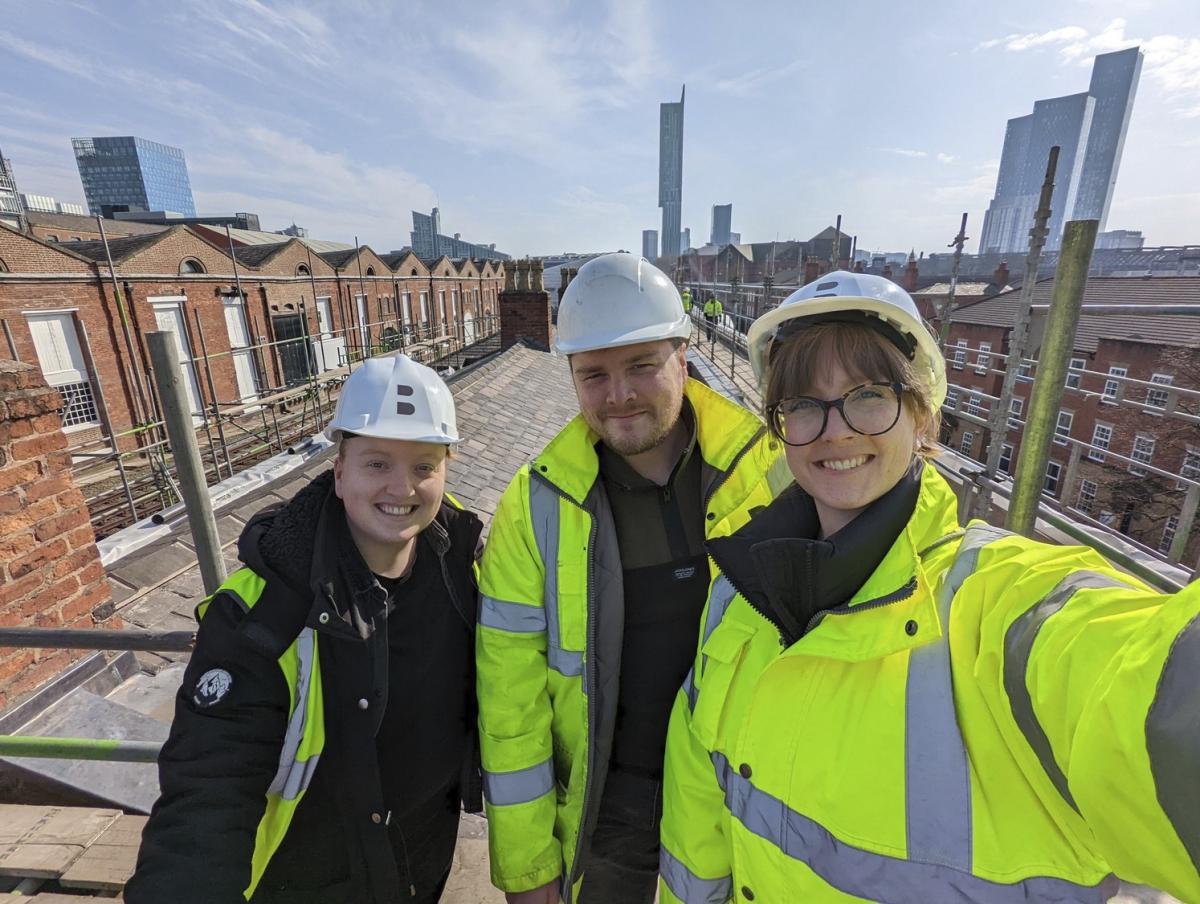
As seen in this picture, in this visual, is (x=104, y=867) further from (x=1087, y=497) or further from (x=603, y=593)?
(x=1087, y=497)

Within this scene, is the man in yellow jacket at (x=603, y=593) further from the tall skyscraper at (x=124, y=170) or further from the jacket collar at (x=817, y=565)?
the tall skyscraper at (x=124, y=170)

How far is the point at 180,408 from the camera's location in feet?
6.76

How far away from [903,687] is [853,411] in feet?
2.11

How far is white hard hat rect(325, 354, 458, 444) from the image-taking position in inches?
71.1

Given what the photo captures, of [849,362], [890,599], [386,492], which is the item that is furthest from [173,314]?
[890,599]

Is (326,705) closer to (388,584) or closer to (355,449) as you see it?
(388,584)

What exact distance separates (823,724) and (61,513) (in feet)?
12.6

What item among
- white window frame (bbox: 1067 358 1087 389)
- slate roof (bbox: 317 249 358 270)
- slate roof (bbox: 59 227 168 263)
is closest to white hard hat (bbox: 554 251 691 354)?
white window frame (bbox: 1067 358 1087 389)

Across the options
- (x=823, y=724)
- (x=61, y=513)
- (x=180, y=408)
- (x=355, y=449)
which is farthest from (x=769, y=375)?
(x=61, y=513)

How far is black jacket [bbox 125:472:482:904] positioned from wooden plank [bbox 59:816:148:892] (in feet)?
3.72

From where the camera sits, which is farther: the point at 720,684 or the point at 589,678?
the point at 589,678

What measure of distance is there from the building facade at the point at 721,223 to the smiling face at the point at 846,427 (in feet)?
659

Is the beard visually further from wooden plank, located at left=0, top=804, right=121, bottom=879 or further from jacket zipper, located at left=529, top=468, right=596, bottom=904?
wooden plank, located at left=0, top=804, right=121, bottom=879

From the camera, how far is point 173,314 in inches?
801
